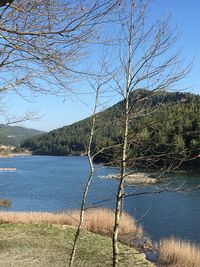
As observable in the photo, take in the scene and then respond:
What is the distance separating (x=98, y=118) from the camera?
24.8ft

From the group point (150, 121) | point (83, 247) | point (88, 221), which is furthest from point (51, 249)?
point (150, 121)

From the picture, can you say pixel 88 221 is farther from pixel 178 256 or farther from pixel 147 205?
pixel 147 205

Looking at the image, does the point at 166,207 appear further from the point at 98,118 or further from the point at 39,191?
the point at 98,118

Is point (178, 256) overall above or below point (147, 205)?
below

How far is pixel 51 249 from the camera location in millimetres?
11023

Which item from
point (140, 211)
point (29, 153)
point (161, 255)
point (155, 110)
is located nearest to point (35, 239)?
point (161, 255)

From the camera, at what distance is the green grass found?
32.7 ft

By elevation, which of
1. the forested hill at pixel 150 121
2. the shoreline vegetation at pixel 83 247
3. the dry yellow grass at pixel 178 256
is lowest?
the dry yellow grass at pixel 178 256

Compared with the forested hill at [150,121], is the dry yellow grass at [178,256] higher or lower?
lower

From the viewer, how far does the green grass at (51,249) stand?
9.96 m

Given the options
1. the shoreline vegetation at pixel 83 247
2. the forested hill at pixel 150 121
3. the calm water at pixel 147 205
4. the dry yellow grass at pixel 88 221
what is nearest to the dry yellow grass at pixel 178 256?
the shoreline vegetation at pixel 83 247

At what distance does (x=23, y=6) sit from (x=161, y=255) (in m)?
9.81

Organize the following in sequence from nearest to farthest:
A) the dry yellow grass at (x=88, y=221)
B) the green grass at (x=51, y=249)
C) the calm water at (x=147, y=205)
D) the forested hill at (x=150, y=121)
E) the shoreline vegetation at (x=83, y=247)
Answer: the forested hill at (x=150, y=121), the green grass at (x=51, y=249), the shoreline vegetation at (x=83, y=247), the dry yellow grass at (x=88, y=221), the calm water at (x=147, y=205)

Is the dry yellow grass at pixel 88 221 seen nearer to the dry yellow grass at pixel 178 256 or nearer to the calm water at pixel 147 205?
the calm water at pixel 147 205
